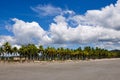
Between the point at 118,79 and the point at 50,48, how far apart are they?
5451 inches

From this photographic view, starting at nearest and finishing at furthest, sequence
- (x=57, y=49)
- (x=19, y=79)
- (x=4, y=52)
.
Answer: (x=19, y=79) < (x=4, y=52) < (x=57, y=49)

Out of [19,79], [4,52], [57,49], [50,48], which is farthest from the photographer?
[57,49]

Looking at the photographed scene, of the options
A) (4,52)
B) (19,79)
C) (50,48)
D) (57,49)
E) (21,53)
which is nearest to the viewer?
(19,79)

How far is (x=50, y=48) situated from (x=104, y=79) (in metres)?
139

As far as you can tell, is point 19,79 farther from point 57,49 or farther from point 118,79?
point 57,49

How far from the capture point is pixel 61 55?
177750 mm

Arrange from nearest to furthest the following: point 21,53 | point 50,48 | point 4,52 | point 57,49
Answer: point 4,52, point 21,53, point 50,48, point 57,49

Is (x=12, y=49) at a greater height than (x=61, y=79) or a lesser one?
greater

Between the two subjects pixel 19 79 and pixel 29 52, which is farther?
pixel 29 52

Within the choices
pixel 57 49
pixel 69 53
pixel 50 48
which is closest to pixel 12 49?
pixel 50 48

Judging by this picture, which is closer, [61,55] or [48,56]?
[48,56]

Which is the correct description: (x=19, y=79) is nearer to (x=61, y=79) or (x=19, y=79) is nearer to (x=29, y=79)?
(x=29, y=79)

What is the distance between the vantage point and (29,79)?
2369 centimetres

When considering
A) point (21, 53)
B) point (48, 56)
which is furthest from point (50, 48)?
point (21, 53)
